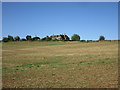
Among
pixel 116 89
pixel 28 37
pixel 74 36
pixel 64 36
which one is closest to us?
pixel 116 89

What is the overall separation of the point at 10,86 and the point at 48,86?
2033mm

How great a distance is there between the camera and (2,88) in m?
8.48

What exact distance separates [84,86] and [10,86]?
3.79 m

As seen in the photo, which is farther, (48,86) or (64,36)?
(64,36)

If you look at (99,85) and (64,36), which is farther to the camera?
(64,36)

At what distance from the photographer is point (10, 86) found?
888cm

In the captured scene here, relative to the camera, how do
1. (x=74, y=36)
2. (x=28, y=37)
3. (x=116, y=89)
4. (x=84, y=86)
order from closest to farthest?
(x=116, y=89) → (x=84, y=86) → (x=28, y=37) → (x=74, y=36)

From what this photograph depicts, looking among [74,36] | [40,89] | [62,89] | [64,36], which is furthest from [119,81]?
[64,36]

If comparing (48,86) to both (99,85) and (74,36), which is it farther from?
(74,36)

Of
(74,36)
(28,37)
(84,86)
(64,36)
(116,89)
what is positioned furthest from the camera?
(64,36)

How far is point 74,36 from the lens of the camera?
136375 millimetres

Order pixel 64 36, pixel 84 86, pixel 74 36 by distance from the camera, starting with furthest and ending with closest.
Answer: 1. pixel 64 36
2. pixel 74 36
3. pixel 84 86

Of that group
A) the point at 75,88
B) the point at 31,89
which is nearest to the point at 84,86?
the point at 75,88

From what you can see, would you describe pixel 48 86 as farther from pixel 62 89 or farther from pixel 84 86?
pixel 84 86
